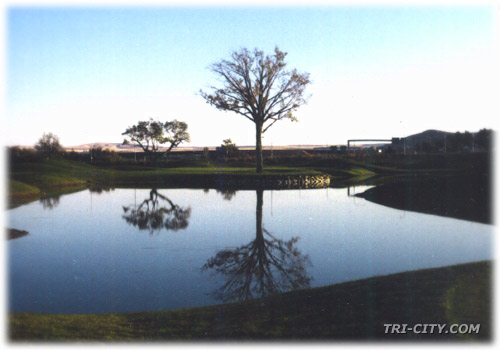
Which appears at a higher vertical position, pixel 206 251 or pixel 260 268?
pixel 206 251

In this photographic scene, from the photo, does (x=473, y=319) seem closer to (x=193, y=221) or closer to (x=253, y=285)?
(x=253, y=285)

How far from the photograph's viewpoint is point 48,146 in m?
63.2

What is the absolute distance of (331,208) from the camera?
24.5 m

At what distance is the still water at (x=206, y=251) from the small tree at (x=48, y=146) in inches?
1660

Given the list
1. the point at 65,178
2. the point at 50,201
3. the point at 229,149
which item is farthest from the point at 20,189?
the point at 229,149

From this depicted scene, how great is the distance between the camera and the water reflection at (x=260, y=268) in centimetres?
1015

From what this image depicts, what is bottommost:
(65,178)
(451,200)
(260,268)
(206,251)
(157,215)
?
(260,268)

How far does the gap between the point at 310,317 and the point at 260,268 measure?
4455 millimetres

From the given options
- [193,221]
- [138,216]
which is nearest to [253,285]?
[193,221]

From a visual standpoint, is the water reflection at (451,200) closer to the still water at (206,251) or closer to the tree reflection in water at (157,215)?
the still water at (206,251)

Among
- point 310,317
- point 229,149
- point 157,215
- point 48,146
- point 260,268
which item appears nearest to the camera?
point 310,317

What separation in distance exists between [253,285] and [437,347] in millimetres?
5055

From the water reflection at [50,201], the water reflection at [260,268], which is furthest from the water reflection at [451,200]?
the water reflection at [50,201]

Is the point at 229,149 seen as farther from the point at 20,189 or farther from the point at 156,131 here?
the point at 20,189
